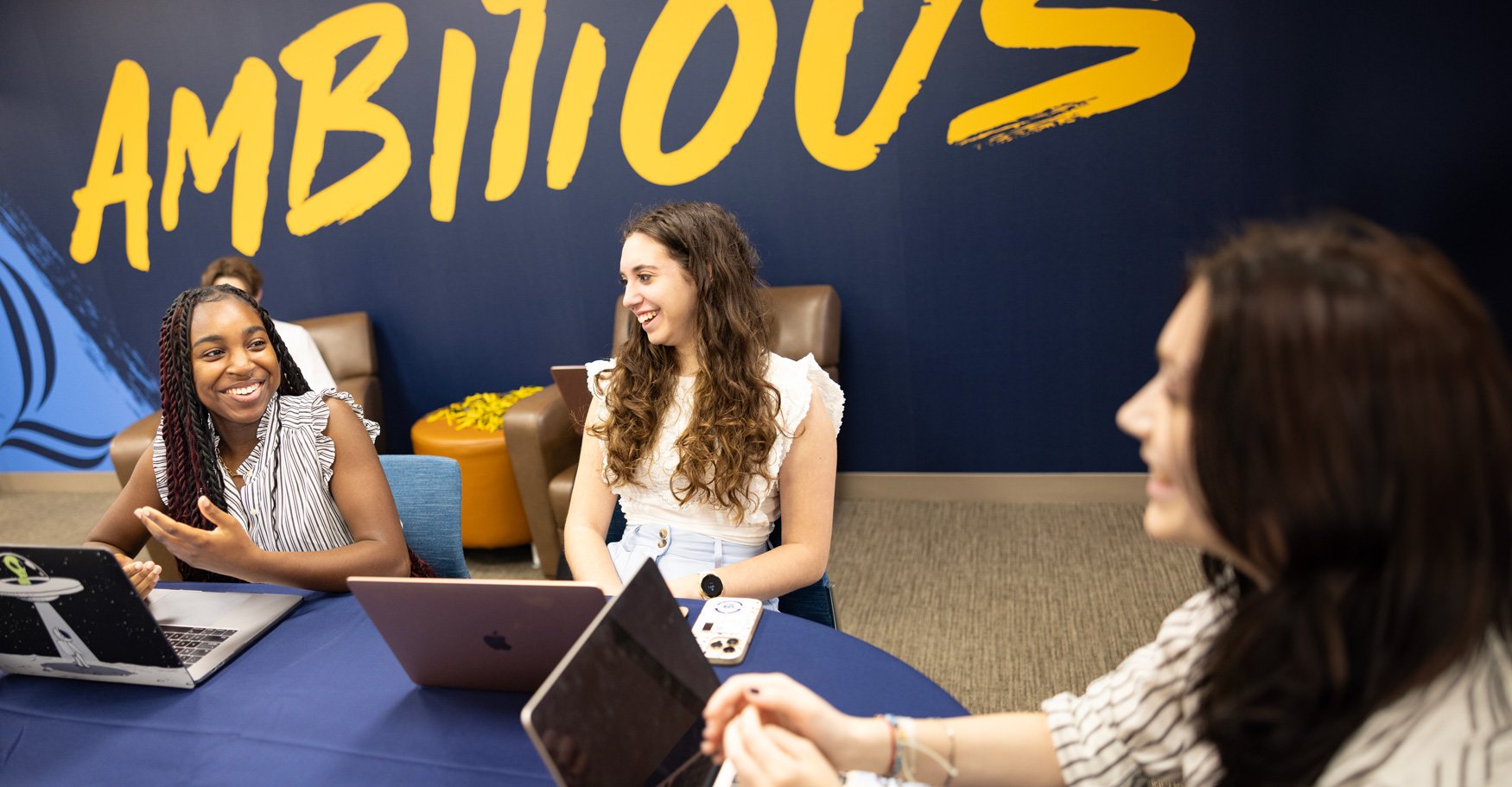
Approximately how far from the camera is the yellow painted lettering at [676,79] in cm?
354

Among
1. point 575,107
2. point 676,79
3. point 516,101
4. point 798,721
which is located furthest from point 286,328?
point 798,721

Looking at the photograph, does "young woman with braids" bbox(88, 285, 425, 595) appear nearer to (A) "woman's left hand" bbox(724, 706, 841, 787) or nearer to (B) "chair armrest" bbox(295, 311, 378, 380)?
(A) "woman's left hand" bbox(724, 706, 841, 787)

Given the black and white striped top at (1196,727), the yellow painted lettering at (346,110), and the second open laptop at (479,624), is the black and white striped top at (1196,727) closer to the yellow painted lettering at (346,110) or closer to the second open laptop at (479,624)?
the second open laptop at (479,624)

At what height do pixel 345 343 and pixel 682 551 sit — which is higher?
pixel 345 343

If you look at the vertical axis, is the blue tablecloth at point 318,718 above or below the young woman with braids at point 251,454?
below

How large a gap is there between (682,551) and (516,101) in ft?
8.63

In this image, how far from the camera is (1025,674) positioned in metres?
2.54

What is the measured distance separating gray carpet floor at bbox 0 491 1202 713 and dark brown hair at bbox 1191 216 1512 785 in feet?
5.79

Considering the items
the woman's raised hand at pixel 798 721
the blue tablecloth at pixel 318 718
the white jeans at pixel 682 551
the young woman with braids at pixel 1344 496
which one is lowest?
the white jeans at pixel 682 551

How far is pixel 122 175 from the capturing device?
4.50 m

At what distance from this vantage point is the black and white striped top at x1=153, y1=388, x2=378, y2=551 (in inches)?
73.7

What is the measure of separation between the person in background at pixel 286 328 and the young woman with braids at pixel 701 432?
217 centimetres

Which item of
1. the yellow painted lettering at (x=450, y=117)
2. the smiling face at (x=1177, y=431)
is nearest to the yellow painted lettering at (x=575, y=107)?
the yellow painted lettering at (x=450, y=117)

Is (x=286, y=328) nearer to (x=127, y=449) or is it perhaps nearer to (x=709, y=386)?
(x=127, y=449)
